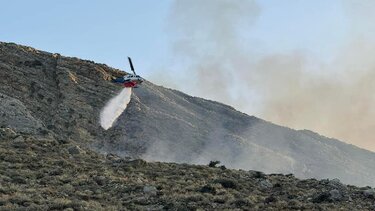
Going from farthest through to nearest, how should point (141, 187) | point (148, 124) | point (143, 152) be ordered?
point (148, 124) → point (143, 152) → point (141, 187)

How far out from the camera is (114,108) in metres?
86.9

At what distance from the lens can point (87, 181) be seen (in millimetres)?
35062

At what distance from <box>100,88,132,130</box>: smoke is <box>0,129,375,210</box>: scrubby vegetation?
35.7 metres

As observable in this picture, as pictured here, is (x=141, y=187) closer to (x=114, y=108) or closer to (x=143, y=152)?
(x=143, y=152)

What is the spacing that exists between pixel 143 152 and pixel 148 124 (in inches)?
395

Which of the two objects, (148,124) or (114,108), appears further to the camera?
(148,124)

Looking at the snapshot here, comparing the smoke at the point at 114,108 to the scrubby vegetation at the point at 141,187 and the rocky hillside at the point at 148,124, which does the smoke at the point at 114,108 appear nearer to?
the rocky hillside at the point at 148,124

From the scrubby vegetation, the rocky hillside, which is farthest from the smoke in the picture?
the scrubby vegetation

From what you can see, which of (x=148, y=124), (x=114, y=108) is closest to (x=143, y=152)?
(x=148, y=124)

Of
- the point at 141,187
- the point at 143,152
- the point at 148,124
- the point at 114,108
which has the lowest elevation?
the point at 141,187

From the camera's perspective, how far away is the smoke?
3223 inches

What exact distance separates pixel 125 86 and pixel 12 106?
76.4 feet

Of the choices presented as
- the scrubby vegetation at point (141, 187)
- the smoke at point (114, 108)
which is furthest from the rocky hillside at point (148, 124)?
the scrubby vegetation at point (141, 187)

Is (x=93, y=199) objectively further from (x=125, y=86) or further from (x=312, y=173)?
(x=312, y=173)
